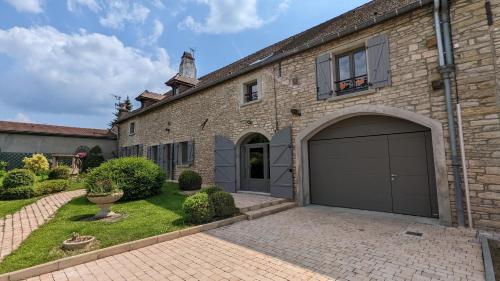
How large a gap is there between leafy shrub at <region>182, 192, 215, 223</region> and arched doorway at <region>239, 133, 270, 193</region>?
3743 millimetres

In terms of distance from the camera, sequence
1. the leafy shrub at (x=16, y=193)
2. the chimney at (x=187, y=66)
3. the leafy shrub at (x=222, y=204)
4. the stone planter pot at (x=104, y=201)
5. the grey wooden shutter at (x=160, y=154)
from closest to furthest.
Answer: the stone planter pot at (x=104, y=201) < the leafy shrub at (x=222, y=204) < the leafy shrub at (x=16, y=193) < the grey wooden shutter at (x=160, y=154) < the chimney at (x=187, y=66)

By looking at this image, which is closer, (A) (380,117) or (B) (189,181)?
(A) (380,117)

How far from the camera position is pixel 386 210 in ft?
21.3

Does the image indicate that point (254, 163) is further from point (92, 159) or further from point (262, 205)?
point (92, 159)

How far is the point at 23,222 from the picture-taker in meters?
5.96

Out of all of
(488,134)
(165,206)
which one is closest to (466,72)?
(488,134)

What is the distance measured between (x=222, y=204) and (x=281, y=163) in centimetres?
290

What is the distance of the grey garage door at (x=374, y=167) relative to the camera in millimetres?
5969

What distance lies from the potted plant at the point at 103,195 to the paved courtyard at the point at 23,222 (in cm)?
117

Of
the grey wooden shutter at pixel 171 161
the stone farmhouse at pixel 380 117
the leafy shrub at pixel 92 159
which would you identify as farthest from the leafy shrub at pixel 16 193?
the leafy shrub at pixel 92 159

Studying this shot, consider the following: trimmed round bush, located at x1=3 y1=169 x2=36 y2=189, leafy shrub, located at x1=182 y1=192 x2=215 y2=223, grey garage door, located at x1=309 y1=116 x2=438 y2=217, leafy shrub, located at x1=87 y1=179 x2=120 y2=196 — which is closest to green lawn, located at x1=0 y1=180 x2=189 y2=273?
leafy shrub, located at x1=182 y1=192 x2=215 y2=223

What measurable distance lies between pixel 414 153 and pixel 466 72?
1978 mm

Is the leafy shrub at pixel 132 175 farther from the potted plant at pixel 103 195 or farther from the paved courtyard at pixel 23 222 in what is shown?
the potted plant at pixel 103 195

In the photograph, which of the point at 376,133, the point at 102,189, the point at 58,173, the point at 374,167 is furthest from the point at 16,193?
the point at 376,133
